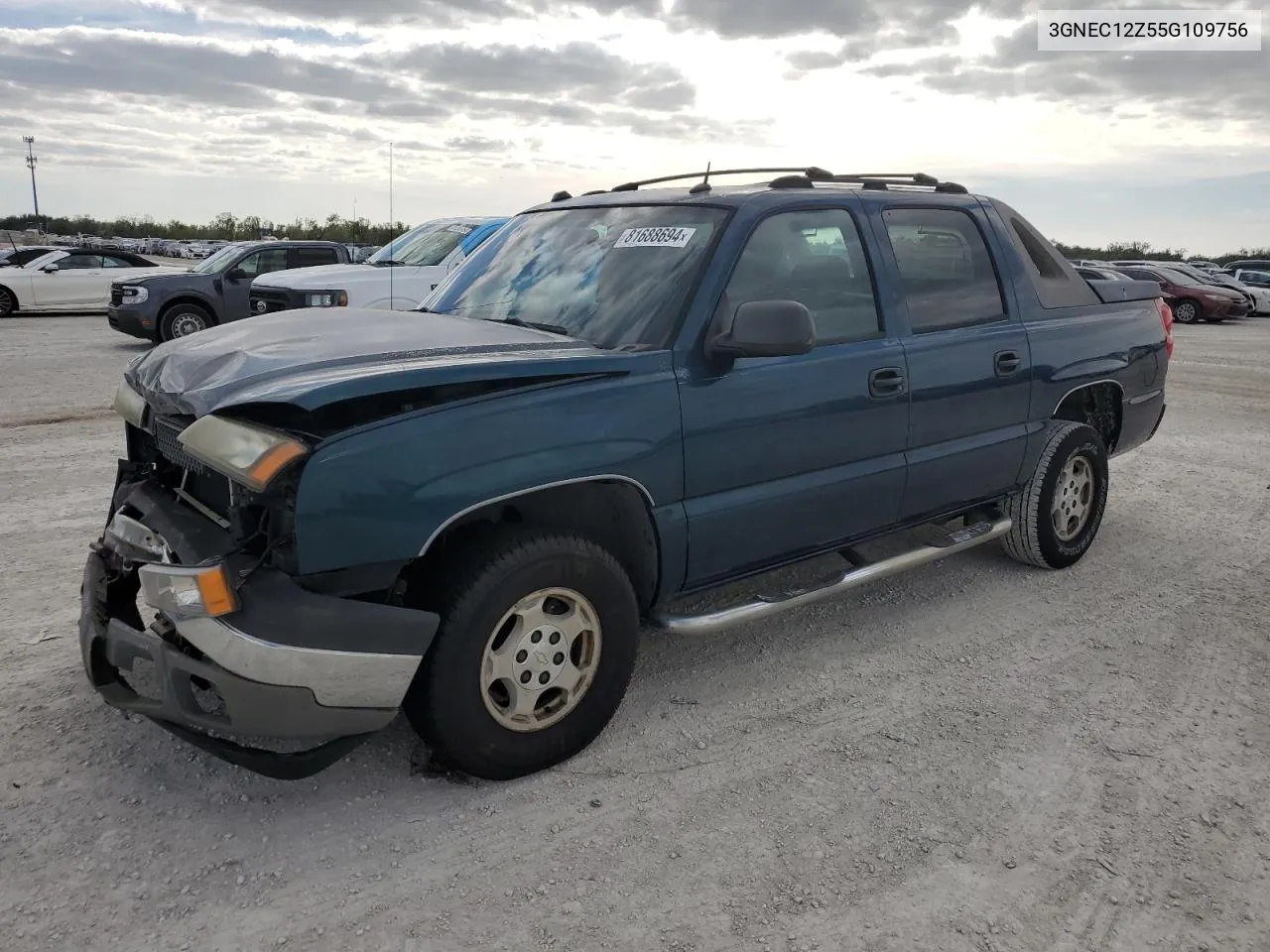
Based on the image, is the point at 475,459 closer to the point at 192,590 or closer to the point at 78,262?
the point at 192,590

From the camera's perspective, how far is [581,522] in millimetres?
3275

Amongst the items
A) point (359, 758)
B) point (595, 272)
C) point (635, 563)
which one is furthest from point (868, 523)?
point (359, 758)

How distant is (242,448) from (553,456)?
877 mm

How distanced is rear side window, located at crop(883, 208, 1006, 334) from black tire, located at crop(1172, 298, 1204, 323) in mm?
22965

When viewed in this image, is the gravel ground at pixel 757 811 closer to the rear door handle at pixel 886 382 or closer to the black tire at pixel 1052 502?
the black tire at pixel 1052 502

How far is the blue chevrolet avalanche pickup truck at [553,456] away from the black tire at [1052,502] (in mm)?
43

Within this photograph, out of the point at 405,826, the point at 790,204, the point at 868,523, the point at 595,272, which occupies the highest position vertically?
the point at 790,204

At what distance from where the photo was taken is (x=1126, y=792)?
3.12 m

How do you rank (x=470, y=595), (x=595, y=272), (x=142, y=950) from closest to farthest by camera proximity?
(x=142, y=950) → (x=470, y=595) → (x=595, y=272)

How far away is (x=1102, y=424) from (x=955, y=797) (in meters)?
3.10

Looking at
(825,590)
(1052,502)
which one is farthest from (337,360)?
(1052,502)

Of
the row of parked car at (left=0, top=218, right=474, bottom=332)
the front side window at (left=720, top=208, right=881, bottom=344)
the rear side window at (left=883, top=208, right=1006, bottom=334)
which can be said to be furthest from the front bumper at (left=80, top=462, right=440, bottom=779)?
the row of parked car at (left=0, top=218, right=474, bottom=332)

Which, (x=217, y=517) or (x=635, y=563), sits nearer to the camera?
(x=217, y=517)

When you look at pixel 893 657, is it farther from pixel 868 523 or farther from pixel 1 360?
pixel 1 360
